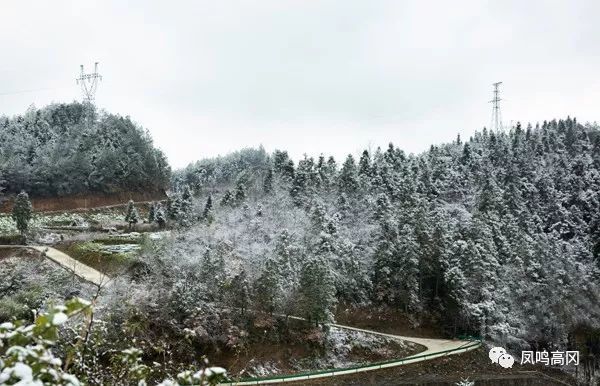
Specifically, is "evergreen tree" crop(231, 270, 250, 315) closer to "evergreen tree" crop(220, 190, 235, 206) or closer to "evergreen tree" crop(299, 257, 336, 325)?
"evergreen tree" crop(299, 257, 336, 325)

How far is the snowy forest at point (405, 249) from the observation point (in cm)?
3173

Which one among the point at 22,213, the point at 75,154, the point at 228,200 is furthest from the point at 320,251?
the point at 75,154

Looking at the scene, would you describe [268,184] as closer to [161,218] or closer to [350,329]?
[161,218]

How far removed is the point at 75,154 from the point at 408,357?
36.8 metres

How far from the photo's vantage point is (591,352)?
38.9 m

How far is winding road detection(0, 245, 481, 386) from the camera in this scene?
24.1 metres

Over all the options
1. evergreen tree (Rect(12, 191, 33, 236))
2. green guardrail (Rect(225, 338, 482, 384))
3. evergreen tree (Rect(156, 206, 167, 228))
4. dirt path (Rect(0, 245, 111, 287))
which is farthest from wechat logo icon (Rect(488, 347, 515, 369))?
evergreen tree (Rect(12, 191, 33, 236))

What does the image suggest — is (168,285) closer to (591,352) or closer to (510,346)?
(510,346)

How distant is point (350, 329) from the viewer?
3250cm

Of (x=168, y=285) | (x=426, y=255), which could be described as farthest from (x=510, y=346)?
(x=168, y=285)

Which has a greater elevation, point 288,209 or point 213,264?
point 288,209

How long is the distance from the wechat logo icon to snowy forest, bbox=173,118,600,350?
2.16 metres

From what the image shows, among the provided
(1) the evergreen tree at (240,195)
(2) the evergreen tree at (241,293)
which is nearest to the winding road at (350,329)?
(2) the evergreen tree at (241,293)

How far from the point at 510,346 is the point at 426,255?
778 centimetres
